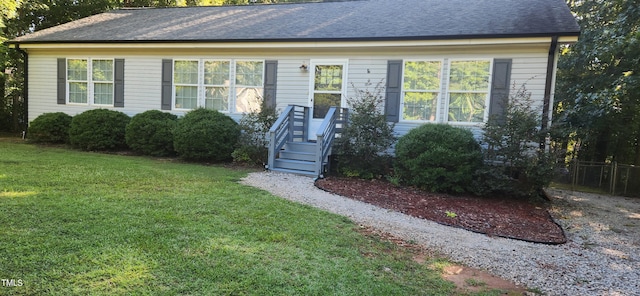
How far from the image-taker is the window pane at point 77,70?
38.7 feet

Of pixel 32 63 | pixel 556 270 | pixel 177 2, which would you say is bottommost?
pixel 556 270

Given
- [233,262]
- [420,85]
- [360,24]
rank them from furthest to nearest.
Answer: [360,24], [420,85], [233,262]

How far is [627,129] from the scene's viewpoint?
1375 centimetres

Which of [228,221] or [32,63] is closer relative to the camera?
[228,221]

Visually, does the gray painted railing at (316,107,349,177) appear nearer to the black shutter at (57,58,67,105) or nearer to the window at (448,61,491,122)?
the window at (448,61,491,122)

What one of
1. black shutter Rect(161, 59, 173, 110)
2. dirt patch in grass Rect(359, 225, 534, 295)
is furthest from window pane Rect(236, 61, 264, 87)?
dirt patch in grass Rect(359, 225, 534, 295)

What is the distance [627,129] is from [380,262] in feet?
48.6

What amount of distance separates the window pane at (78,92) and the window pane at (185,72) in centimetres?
322

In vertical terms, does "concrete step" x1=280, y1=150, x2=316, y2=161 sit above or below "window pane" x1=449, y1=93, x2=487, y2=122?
below

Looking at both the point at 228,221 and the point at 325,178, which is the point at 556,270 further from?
the point at 325,178

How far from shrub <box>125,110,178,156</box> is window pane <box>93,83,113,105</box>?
212cm

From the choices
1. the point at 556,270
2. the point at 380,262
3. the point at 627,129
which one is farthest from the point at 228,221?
the point at 627,129

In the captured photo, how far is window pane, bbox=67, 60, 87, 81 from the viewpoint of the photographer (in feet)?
38.7

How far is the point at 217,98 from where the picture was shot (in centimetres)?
1090
